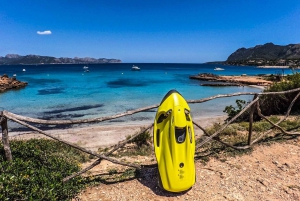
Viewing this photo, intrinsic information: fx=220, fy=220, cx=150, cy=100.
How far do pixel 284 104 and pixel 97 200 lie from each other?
28.2ft

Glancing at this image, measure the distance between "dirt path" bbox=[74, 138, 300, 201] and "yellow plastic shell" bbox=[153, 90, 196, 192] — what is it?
0.93ft

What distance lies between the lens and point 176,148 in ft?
Result: 11.1

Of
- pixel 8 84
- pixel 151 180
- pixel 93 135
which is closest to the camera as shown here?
pixel 151 180

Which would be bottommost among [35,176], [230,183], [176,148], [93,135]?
[93,135]

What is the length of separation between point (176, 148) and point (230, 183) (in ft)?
4.36

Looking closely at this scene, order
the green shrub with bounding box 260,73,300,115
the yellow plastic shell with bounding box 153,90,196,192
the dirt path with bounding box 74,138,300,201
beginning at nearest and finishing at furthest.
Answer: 1. the yellow plastic shell with bounding box 153,90,196,192
2. the dirt path with bounding box 74,138,300,201
3. the green shrub with bounding box 260,73,300,115

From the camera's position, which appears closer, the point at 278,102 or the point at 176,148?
the point at 176,148

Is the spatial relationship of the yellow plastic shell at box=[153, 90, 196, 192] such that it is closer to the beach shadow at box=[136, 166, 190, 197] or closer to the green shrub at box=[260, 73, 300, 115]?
the beach shadow at box=[136, 166, 190, 197]

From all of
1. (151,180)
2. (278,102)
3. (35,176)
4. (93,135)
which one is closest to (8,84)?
(93,135)

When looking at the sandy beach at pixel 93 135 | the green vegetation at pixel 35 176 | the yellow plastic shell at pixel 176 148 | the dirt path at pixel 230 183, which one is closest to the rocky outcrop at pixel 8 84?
the sandy beach at pixel 93 135

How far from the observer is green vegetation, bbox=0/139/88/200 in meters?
2.79

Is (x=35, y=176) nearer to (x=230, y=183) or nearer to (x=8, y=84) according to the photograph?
(x=230, y=183)

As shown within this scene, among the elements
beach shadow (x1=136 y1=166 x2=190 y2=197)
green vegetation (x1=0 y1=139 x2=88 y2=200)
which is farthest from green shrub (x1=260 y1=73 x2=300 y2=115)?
green vegetation (x1=0 y1=139 x2=88 y2=200)

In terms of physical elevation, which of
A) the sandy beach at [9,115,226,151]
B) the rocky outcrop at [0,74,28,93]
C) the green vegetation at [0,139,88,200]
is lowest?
the sandy beach at [9,115,226,151]
